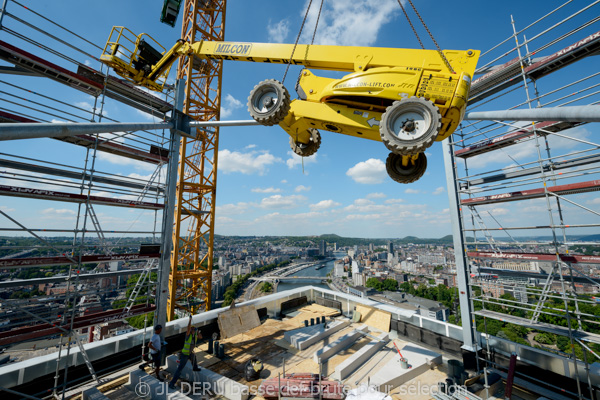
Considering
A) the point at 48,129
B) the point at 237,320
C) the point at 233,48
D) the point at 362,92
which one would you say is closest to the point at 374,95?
the point at 362,92

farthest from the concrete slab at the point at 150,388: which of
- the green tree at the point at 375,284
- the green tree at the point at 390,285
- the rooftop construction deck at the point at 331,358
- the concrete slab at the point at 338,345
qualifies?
the green tree at the point at 390,285

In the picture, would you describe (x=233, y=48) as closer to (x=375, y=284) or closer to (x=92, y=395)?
(x=92, y=395)

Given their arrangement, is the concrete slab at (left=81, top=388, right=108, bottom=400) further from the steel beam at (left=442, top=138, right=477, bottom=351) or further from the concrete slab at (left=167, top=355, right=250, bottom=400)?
the steel beam at (left=442, top=138, right=477, bottom=351)

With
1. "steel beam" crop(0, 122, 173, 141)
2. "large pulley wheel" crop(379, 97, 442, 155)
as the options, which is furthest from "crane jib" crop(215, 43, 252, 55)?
"large pulley wheel" crop(379, 97, 442, 155)

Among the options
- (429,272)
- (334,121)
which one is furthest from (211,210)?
(429,272)

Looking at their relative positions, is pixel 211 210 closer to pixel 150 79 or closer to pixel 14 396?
pixel 150 79
